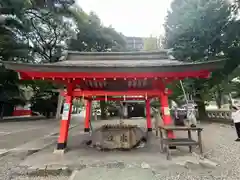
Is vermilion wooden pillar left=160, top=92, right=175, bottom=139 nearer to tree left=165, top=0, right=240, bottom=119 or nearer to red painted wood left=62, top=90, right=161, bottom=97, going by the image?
red painted wood left=62, top=90, right=161, bottom=97

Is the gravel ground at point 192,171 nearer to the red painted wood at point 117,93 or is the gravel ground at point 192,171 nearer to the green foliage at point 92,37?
the red painted wood at point 117,93

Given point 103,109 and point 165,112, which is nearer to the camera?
point 165,112

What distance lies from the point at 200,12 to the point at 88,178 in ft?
38.2

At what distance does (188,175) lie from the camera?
358cm

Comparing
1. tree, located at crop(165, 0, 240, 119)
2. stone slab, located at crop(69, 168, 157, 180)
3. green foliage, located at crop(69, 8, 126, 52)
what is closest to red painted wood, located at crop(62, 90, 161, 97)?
stone slab, located at crop(69, 168, 157, 180)

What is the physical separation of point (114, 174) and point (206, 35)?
11003 mm

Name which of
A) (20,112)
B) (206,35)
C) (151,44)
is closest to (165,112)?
(206,35)

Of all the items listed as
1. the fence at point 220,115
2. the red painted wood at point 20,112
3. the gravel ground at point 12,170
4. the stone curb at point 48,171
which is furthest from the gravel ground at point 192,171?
the red painted wood at point 20,112

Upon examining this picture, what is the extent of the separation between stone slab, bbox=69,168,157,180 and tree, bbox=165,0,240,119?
10264 millimetres

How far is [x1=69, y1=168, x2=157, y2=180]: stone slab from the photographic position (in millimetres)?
3477

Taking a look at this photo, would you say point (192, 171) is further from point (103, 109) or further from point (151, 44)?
point (151, 44)

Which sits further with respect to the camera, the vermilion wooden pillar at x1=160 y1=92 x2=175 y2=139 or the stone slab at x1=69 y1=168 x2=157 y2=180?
the vermilion wooden pillar at x1=160 y1=92 x2=175 y2=139

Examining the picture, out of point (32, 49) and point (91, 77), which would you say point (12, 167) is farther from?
point (32, 49)

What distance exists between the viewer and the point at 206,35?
11.6m
